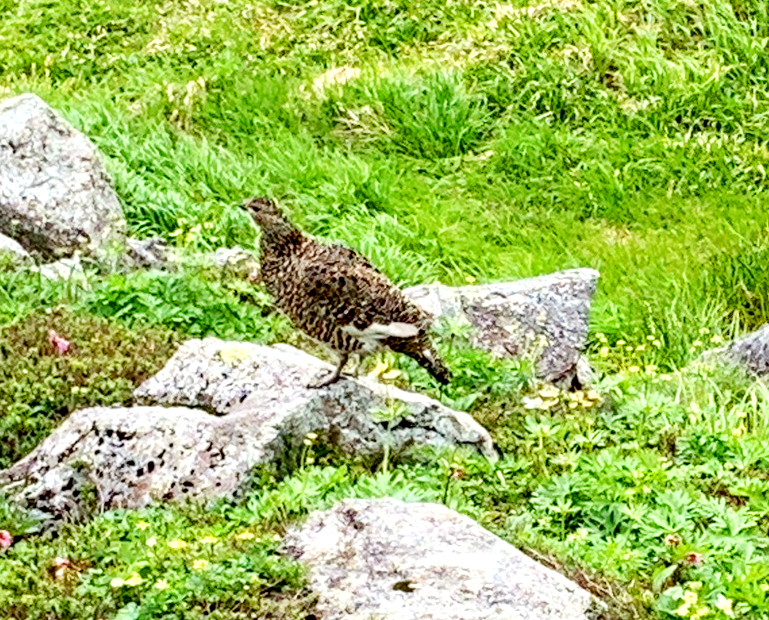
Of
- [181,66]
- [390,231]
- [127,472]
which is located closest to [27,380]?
[127,472]

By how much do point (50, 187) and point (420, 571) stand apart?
6.66m

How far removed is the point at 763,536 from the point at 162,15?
37.0 ft

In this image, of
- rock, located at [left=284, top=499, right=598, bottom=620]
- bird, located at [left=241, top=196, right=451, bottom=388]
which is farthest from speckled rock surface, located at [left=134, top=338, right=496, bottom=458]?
rock, located at [left=284, top=499, right=598, bottom=620]

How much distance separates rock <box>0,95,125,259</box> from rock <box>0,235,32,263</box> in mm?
640

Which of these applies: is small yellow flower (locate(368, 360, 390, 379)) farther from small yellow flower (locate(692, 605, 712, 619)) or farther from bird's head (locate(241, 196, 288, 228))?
small yellow flower (locate(692, 605, 712, 619))

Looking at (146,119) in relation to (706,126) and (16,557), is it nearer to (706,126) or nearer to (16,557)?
(706,126)

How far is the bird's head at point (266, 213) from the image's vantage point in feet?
22.3

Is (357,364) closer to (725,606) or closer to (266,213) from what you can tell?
(266,213)

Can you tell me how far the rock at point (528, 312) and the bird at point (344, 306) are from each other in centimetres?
208

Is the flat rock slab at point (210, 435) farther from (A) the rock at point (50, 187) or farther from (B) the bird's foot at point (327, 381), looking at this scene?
(A) the rock at point (50, 187)

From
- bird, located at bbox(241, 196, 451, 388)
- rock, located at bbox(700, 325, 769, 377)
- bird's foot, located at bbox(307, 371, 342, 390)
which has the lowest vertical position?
rock, located at bbox(700, 325, 769, 377)

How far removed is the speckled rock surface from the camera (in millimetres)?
6148

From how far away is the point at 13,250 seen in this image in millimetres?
9227

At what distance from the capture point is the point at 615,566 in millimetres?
5105
